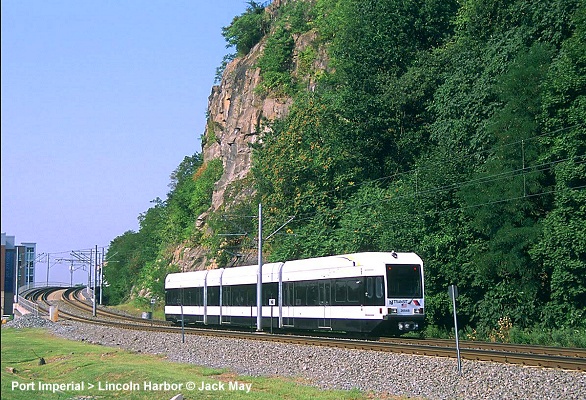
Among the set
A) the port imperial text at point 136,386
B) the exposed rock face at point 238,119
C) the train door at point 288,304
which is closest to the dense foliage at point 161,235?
the exposed rock face at point 238,119

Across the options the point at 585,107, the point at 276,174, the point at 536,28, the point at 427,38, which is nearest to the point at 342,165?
the point at 276,174

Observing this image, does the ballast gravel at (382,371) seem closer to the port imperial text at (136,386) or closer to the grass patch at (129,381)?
the grass patch at (129,381)

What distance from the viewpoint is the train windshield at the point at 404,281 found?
31.1 metres

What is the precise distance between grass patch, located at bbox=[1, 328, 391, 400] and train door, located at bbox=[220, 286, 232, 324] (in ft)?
45.2

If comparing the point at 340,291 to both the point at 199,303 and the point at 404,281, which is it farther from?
the point at 199,303

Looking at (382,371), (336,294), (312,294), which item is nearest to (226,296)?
(312,294)

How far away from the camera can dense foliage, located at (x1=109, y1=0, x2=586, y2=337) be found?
34625mm

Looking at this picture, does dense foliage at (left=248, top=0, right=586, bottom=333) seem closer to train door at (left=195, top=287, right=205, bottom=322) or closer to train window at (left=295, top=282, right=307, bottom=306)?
train door at (left=195, top=287, right=205, bottom=322)

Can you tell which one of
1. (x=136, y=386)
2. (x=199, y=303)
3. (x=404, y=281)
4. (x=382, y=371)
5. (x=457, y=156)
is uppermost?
(x=457, y=156)

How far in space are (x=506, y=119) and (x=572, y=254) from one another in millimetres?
7771

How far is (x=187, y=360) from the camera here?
91.5ft

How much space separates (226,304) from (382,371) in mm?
24120

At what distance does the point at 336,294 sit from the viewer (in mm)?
32781

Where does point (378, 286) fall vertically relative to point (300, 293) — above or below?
above
